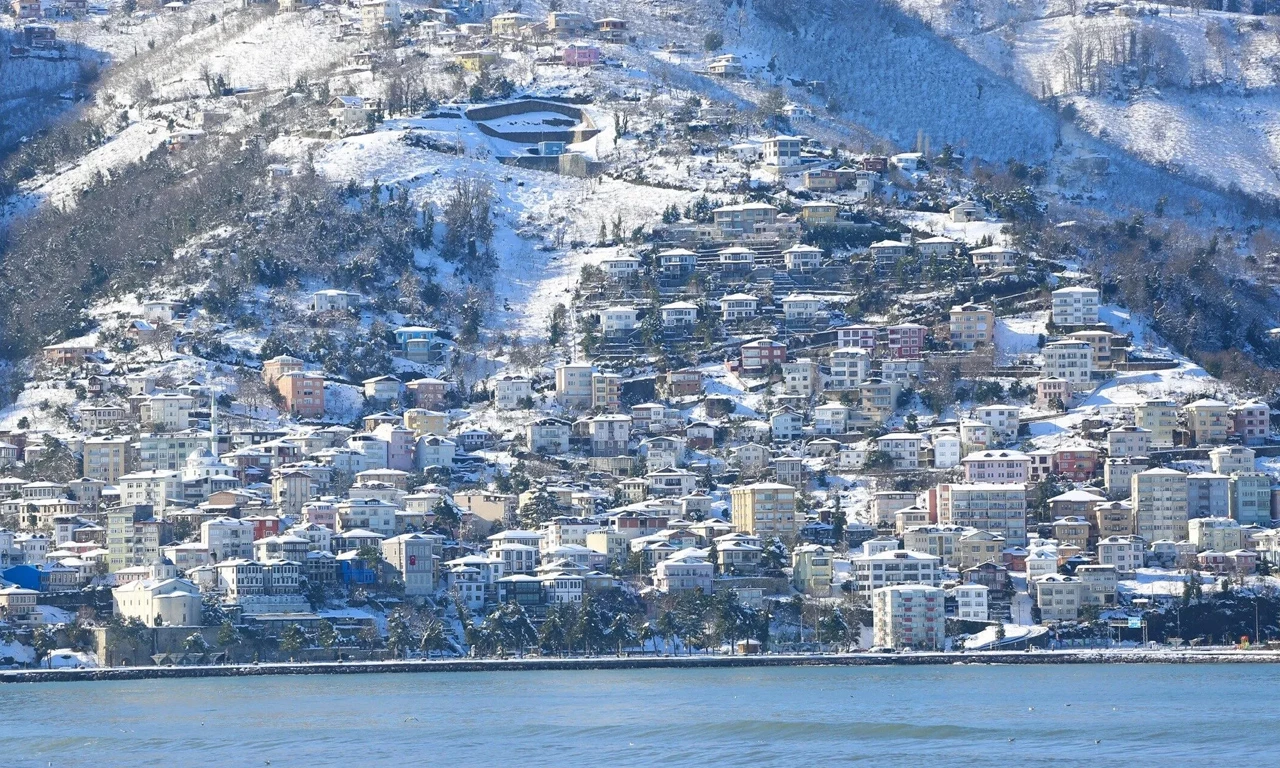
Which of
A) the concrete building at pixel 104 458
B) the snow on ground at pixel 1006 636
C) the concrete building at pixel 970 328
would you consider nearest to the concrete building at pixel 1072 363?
the concrete building at pixel 970 328

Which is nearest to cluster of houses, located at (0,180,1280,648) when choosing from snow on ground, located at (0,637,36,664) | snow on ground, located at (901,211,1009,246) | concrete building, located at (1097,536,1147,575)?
concrete building, located at (1097,536,1147,575)

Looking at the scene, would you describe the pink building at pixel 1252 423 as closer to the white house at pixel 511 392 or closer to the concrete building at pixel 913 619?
the concrete building at pixel 913 619

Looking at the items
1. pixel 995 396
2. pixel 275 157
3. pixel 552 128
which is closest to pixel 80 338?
pixel 275 157

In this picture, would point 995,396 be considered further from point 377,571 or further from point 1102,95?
→ point 1102,95

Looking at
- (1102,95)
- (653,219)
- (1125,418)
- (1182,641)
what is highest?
(1102,95)

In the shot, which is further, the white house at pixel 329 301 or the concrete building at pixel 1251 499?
the white house at pixel 329 301
